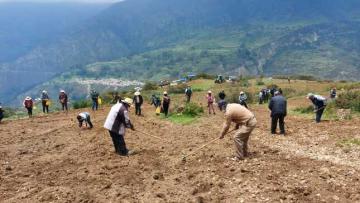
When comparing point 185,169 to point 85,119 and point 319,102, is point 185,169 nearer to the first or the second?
point 319,102

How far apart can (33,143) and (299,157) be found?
11269 millimetres

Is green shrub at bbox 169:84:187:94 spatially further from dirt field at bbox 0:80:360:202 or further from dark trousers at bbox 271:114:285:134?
dark trousers at bbox 271:114:285:134

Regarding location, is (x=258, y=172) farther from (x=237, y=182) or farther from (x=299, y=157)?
(x=299, y=157)

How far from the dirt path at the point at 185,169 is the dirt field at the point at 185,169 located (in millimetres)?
25

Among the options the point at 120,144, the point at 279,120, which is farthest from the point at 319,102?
the point at 120,144

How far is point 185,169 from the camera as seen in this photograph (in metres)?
15.0

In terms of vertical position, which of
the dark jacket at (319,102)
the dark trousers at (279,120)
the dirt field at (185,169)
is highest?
the dark jacket at (319,102)

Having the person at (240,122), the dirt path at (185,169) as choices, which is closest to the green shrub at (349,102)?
the dirt path at (185,169)

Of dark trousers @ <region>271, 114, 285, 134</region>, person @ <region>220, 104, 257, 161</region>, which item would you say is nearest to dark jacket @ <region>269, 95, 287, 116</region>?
dark trousers @ <region>271, 114, 285, 134</region>

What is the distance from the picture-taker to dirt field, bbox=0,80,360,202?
1241 cm

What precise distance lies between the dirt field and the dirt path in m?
0.02

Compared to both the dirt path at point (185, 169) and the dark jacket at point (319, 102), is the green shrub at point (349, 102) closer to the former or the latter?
the dark jacket at point (319, 102)

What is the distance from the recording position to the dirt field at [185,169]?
12406mm

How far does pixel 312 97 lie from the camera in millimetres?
23297
